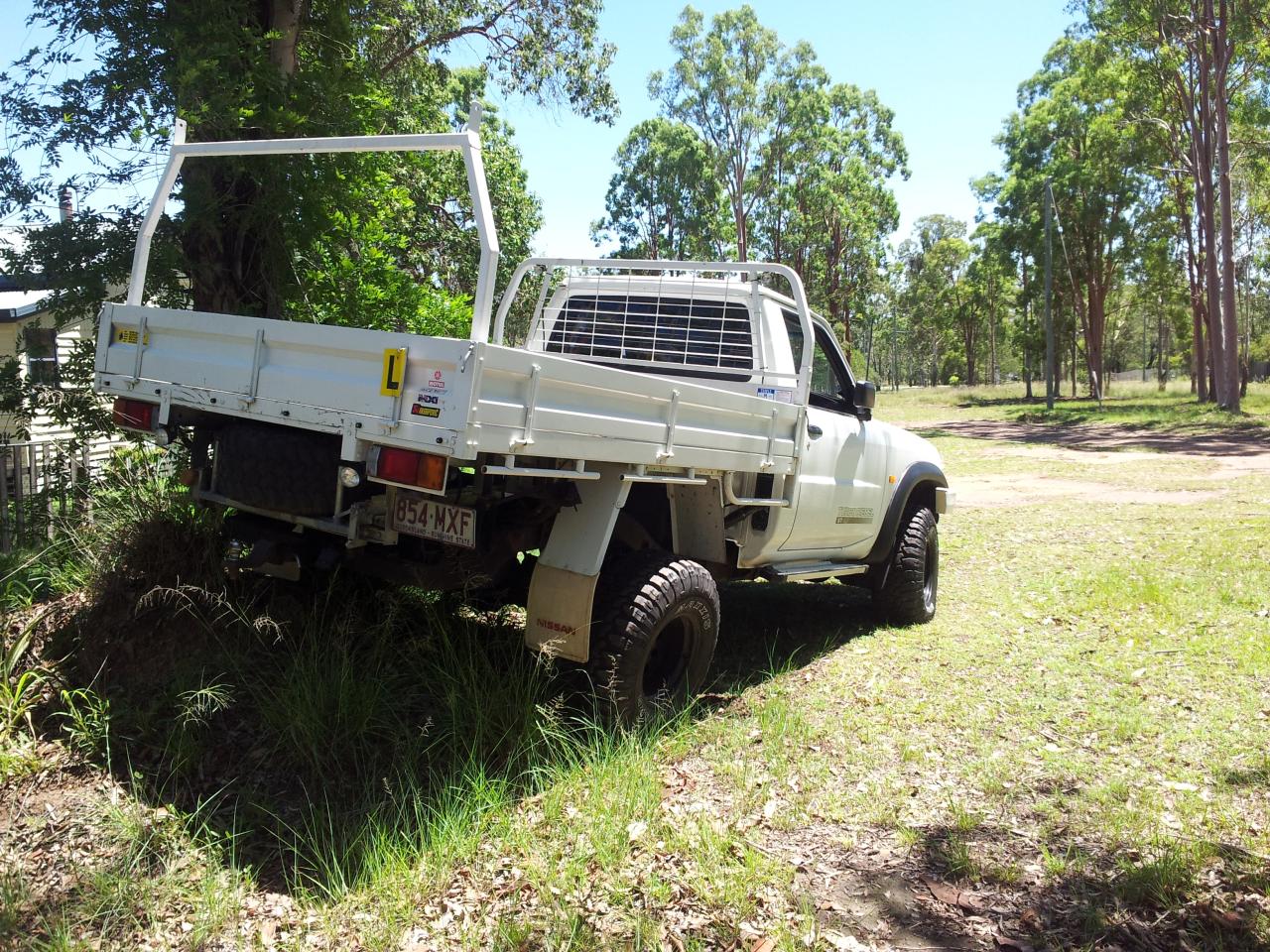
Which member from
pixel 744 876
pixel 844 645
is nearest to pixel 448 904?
pixel 744 876

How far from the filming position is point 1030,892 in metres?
3.32

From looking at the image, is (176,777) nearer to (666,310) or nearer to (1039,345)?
(666,310)

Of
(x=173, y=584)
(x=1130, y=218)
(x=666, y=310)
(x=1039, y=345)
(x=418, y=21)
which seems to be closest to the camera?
(x=173, y=584)

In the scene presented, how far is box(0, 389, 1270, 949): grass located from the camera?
10.4ft

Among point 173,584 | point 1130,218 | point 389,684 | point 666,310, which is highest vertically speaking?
A: point 1130,218

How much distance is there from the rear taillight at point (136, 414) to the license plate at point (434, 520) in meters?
1.22

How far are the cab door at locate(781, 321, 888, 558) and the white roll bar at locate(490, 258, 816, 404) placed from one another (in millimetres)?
210

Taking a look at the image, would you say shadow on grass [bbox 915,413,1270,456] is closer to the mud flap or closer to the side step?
the side step

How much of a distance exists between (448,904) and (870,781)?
188cm

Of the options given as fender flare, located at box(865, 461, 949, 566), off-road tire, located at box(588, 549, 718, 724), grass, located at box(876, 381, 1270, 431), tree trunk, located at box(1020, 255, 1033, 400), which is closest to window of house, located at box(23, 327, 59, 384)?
off-road tire, located at box(588, 549, 718, 724)

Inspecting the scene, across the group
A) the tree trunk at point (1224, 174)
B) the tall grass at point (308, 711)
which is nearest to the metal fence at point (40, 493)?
the tall grass at point (308, 711)

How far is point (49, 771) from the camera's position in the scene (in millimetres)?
3943

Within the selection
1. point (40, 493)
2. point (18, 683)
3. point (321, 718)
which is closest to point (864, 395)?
point (321, 718)

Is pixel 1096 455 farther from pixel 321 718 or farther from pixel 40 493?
pixel 321 718
